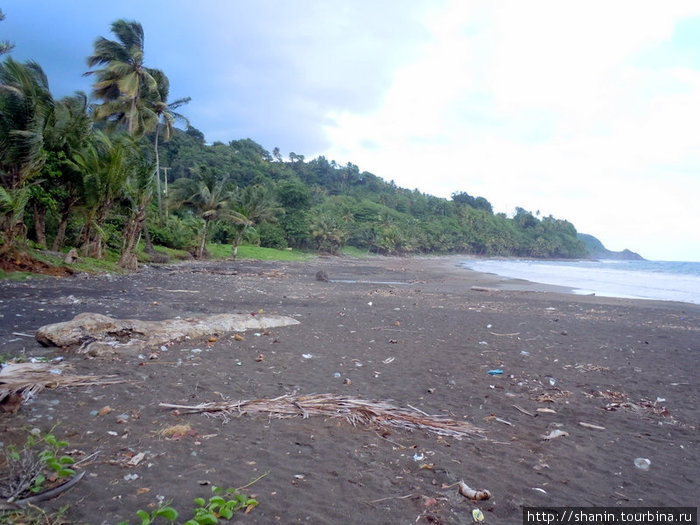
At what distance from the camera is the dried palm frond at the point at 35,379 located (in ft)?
12.8

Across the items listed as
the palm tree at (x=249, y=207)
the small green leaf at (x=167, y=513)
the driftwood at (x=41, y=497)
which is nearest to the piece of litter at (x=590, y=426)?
the small green leaf at (x=167, y=513)

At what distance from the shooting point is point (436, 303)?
14266mm

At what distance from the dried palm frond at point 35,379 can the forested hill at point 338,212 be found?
26895mm

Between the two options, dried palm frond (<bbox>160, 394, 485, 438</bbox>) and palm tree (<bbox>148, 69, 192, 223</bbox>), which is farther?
palm tree (<bbox>148, 69, 192, 223</bbox>)

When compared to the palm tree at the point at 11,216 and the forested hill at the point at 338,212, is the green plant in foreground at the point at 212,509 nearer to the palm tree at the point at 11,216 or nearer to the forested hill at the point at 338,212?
the palm tree at the point at 11,216

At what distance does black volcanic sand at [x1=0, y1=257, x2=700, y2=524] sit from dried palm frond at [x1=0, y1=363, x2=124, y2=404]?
5.3 inches

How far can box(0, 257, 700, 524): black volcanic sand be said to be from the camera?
9.61 feet

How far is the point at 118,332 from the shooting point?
624cm

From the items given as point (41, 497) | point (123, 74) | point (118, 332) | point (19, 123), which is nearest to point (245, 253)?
point (123, 74)

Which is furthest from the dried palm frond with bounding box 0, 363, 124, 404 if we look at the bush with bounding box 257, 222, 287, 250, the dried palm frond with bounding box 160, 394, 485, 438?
the bush with bounding box 257, 222, 287, 250

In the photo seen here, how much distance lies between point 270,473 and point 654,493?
9.71ft

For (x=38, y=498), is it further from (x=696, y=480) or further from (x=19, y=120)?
(x=19, y=120)

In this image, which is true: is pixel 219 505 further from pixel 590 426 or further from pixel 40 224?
pixel 40 224

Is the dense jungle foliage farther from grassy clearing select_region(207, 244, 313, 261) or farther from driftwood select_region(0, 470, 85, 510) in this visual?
driftwood select_region(0, 470, 85, 510)
